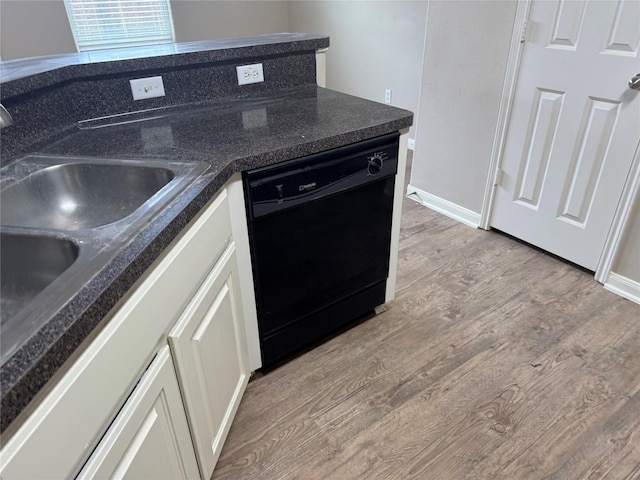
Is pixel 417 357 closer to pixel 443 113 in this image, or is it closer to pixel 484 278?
pixel 484 278

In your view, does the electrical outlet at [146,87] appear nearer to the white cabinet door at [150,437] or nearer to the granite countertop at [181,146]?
the granite countertop at [181,146]

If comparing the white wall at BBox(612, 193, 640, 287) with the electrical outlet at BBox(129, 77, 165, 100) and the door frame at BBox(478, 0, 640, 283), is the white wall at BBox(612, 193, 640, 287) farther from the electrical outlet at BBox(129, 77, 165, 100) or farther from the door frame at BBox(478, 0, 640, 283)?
the electrical outlet at BBox(129, 77, 165, 100)

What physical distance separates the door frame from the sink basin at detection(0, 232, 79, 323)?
7.18 feet

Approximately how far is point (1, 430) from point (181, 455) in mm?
606

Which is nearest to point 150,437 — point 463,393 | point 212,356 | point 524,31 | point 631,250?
point 212,356

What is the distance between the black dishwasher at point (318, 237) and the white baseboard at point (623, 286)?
1175 millimetres

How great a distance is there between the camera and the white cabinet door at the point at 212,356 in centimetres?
105

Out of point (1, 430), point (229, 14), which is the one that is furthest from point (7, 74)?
point (229, 14)

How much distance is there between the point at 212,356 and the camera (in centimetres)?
122

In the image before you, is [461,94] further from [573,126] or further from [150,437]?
[150,437]

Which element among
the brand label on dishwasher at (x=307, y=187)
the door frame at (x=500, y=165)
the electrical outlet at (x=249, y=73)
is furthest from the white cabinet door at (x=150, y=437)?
the door frame at (x=500, y=165)

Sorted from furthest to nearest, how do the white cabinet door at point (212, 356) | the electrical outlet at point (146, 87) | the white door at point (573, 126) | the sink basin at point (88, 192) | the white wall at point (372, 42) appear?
the white wall at point (372, 42) < the white door at point (573, 126) < the electrical outlet at point (146, 87) < the sink basin at point (88, 192) < the white cabinet door at point (212, 356)

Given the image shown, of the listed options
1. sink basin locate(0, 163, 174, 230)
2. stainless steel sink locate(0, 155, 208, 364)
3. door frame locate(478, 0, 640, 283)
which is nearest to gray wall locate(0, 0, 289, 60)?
door frame locate(478, 0, 640, 283)

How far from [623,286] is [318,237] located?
1.59 metres
